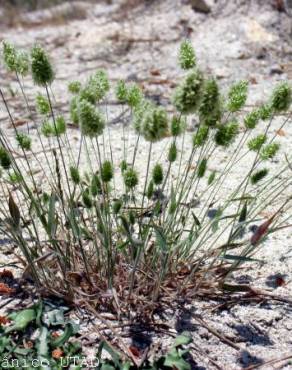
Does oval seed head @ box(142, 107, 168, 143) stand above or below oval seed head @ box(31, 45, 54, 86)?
below

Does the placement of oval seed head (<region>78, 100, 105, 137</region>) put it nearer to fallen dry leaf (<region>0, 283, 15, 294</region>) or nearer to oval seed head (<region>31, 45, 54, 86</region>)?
oval seed head (<region>31, 45, 54, 86</region>)

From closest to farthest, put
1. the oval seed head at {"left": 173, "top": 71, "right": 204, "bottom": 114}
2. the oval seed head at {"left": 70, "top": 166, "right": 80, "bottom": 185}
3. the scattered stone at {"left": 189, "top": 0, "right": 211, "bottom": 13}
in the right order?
the oval seed head at {"left": 173, "top": 71, "right": 204, "bottom": 114} < the oval seed head at {"left": 70, "top": 166, "right": 80, "bottom": 185} < the scattered stone at {"left": 189, "top": 0, "right": 211, "bottom": 13}

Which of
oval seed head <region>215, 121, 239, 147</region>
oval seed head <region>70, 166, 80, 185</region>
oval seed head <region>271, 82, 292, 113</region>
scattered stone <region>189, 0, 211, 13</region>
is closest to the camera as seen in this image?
oval seed head <region>271, 82, 292, 113</region>

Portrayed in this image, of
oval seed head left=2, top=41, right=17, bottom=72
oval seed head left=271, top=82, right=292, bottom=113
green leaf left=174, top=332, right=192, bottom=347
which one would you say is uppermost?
oval seed head left=2, top=41, right=17, bottom=72

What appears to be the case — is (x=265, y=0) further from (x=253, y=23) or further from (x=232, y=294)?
(x=232, y=294)

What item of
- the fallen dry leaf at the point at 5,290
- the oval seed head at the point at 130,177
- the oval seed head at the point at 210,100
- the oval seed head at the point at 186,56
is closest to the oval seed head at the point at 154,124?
the oval seed head at the point at 210,100

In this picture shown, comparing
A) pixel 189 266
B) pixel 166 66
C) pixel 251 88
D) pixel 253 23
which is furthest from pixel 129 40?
pixel 189 266

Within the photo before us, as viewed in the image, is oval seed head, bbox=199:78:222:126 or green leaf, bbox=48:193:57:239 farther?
green leaf, bbox=48:193:57:239

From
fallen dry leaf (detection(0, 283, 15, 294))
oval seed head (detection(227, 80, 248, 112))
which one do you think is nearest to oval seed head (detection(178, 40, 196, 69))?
oval seed head (detection(227, 80, 248, 112))
